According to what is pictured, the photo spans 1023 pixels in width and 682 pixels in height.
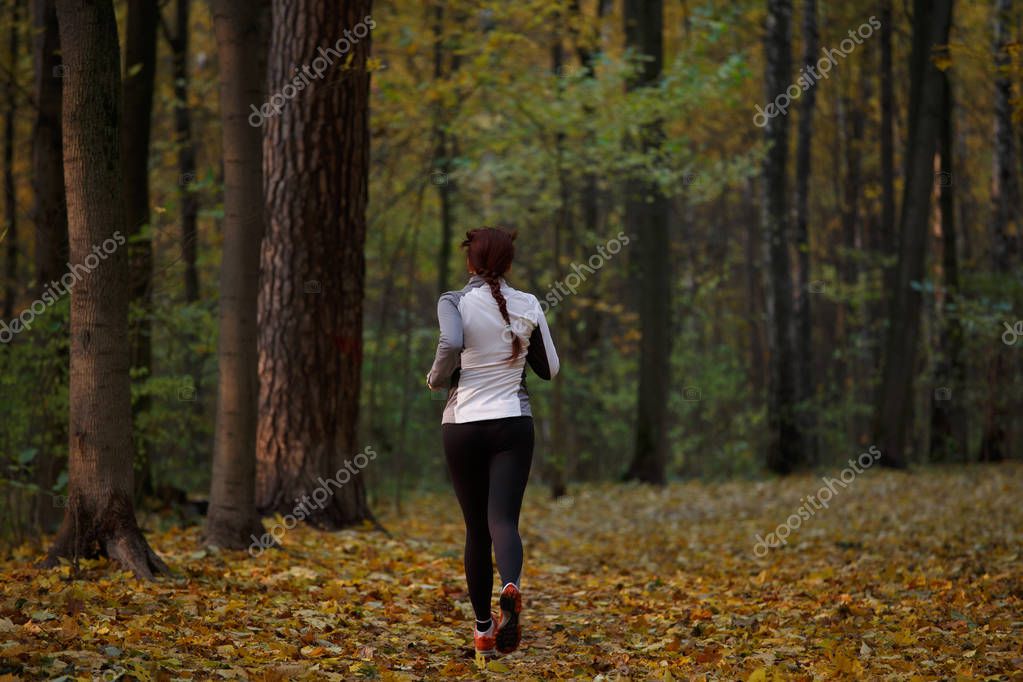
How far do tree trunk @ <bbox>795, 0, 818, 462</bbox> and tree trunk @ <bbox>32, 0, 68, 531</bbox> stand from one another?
14347 mm

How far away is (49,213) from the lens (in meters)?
9.16

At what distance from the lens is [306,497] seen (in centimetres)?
959

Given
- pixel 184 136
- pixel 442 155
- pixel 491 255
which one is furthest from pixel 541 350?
pixel 442 155

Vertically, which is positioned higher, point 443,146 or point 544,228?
point 443,146

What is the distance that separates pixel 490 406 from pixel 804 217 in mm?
16733

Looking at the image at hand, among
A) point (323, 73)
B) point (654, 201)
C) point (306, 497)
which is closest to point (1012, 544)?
point (306, 497)

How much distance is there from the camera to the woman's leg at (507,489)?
17.4 feet

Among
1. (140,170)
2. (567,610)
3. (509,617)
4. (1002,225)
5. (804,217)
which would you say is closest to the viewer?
(509,617)

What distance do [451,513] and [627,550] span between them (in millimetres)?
3919

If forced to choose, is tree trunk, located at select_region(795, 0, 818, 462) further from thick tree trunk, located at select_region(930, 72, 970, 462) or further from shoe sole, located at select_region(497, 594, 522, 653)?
shoe sole, located at select_region(497, 594, 522, 653)

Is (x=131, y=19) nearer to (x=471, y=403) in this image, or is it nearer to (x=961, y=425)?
(x=471, y=403)

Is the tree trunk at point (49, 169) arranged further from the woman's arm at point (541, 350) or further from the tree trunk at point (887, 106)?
the tree trunk at point (887, 106)

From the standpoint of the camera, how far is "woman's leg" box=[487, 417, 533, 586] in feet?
17.4

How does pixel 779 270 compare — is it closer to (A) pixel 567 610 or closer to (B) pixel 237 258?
(A) pixel 567 610
